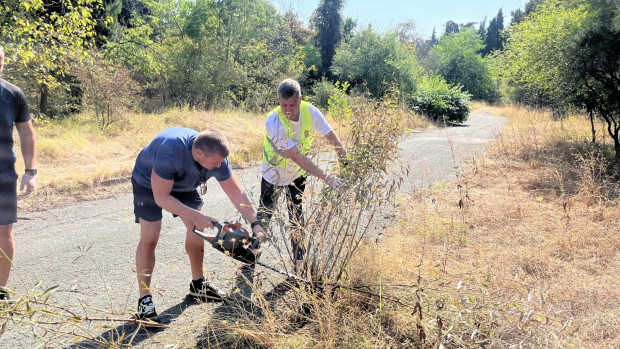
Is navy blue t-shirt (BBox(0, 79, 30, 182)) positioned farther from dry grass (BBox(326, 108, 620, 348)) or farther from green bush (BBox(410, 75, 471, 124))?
green bush (BBox(410, 75, 471, 124))

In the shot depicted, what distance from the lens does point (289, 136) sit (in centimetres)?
310

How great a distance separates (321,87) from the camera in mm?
22094

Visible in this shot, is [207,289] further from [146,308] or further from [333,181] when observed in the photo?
[333,181]

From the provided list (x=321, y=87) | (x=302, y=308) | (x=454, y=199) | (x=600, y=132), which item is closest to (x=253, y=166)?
(x=454, y=199)

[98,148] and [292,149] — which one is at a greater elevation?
[292,149]

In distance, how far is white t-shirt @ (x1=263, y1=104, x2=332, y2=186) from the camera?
3.05 meters

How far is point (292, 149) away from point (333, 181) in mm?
469

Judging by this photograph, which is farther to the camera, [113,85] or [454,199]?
[113,85]

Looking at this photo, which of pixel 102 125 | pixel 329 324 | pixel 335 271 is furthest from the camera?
pixel 102 125

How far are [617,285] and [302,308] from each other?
2854mm

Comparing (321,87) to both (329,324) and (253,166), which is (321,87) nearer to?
(253,166)

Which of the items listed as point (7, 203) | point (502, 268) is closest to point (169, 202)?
point (7, 203)

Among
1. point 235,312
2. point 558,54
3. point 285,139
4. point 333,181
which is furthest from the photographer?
point 558,54

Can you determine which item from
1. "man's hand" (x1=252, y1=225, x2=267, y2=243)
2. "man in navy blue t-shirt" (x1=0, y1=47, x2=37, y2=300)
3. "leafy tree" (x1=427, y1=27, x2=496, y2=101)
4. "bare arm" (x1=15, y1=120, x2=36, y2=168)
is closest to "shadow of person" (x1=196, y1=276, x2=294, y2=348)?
"man's hand" (x1=252, y1=225, x2=267, y2=243)
